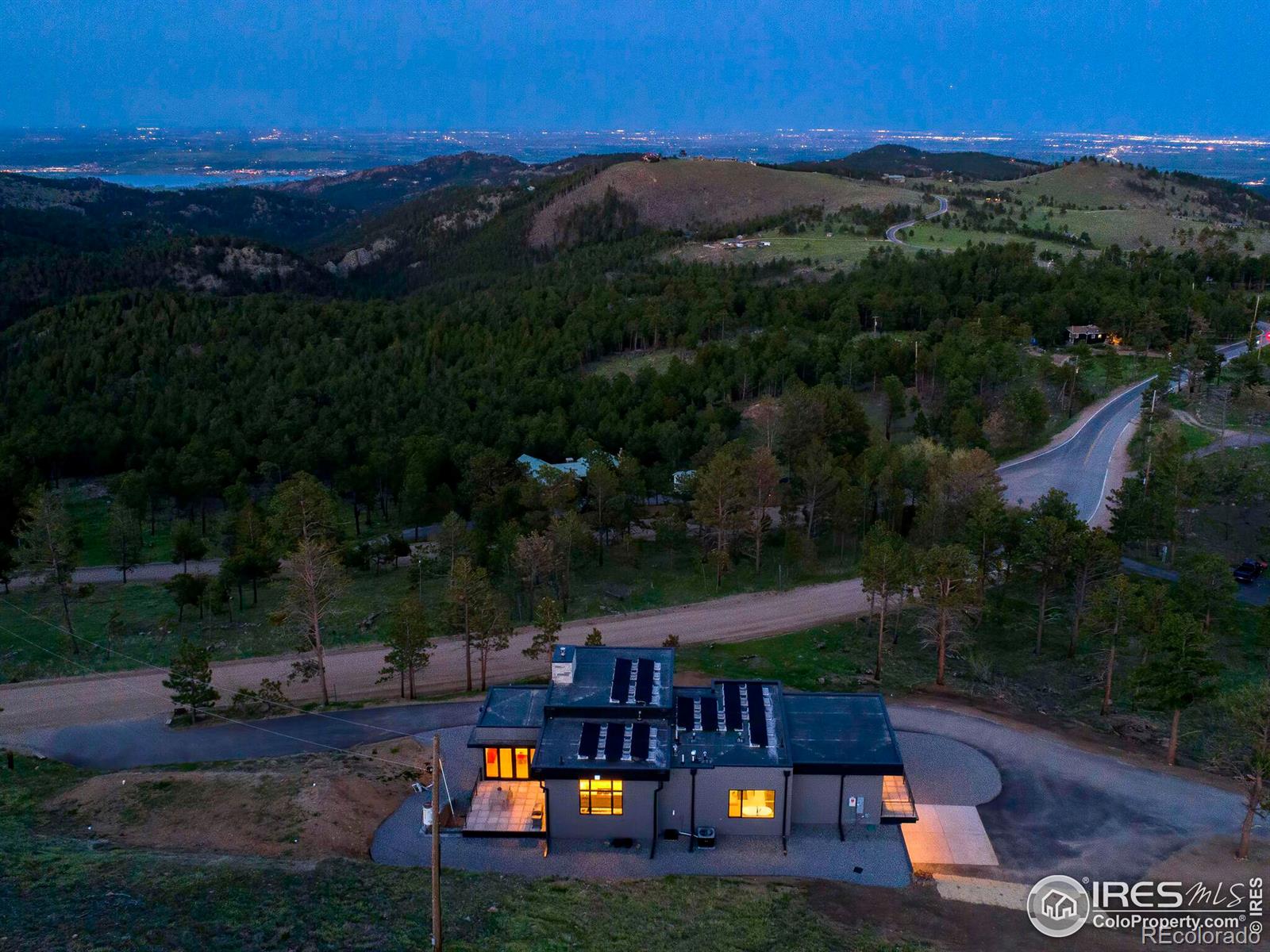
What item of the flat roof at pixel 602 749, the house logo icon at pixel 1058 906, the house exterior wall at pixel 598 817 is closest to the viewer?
the house logo icon at pixel 1058 906

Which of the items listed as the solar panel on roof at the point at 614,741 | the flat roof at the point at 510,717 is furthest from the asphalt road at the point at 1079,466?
the flat roof at the point at 510,717

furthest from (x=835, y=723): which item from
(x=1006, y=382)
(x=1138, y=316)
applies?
(x=1138, y=316)

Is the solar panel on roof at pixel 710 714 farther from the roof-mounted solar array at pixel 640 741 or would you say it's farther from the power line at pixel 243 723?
the power line at pixel 243 723

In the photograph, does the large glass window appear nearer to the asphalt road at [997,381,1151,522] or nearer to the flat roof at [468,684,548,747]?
the flat roof at [468,684,548,747]

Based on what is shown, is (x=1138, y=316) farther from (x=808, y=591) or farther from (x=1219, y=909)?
(x=1219, y=909)

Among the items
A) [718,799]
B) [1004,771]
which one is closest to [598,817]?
[718,799]
